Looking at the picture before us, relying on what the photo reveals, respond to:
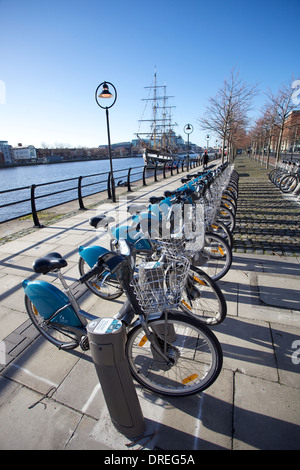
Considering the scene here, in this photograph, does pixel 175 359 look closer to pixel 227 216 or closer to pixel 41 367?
pixel 41 367

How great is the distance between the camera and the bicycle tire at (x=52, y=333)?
7.22 ft

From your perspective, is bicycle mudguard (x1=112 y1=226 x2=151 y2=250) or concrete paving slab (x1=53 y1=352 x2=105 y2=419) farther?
bicycle mudguard (x1=112 y1=226 x2=151 y2=250)

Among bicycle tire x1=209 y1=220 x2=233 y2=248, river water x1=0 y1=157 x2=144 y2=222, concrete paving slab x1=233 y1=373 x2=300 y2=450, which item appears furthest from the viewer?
river water x1=0 y1=157 x2=144 y2=222

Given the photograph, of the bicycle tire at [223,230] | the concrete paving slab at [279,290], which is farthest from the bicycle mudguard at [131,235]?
the concrete paving slab at [279,290]

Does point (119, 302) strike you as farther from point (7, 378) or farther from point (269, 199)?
point (269, 199)

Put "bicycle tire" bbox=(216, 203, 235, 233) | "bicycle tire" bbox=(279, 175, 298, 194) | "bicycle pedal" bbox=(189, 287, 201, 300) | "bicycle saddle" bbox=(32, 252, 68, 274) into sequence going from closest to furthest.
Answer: "bicycle saddle" bbox=(32, 252, 68, 274)
"bicycle pedal" bbox=(189, 287, 201, 300)
"bicycle tire" bbox=(216, 203, 235, 233)
"bicycle tire" bbox=(279, 175, 298, 194)

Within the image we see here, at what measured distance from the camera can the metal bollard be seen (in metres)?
1.32

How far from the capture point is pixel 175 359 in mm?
1854

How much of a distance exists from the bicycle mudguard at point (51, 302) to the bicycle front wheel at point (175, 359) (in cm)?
64

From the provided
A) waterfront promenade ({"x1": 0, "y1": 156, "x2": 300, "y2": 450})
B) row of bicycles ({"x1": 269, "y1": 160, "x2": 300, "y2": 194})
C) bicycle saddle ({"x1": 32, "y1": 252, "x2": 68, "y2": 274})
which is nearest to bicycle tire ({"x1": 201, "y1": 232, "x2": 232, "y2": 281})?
waterfront promenade ({"x1": 0, "y1": 156, "x2": 300, "y2": 450})

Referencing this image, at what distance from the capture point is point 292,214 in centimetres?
666

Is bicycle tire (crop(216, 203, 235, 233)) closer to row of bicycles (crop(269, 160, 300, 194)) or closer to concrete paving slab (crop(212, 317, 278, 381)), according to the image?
concrete paving slab (crop(212, 317, 278, 381))

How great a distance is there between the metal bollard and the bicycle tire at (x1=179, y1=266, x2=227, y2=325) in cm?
108

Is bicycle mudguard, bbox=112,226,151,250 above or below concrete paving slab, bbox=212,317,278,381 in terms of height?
above
